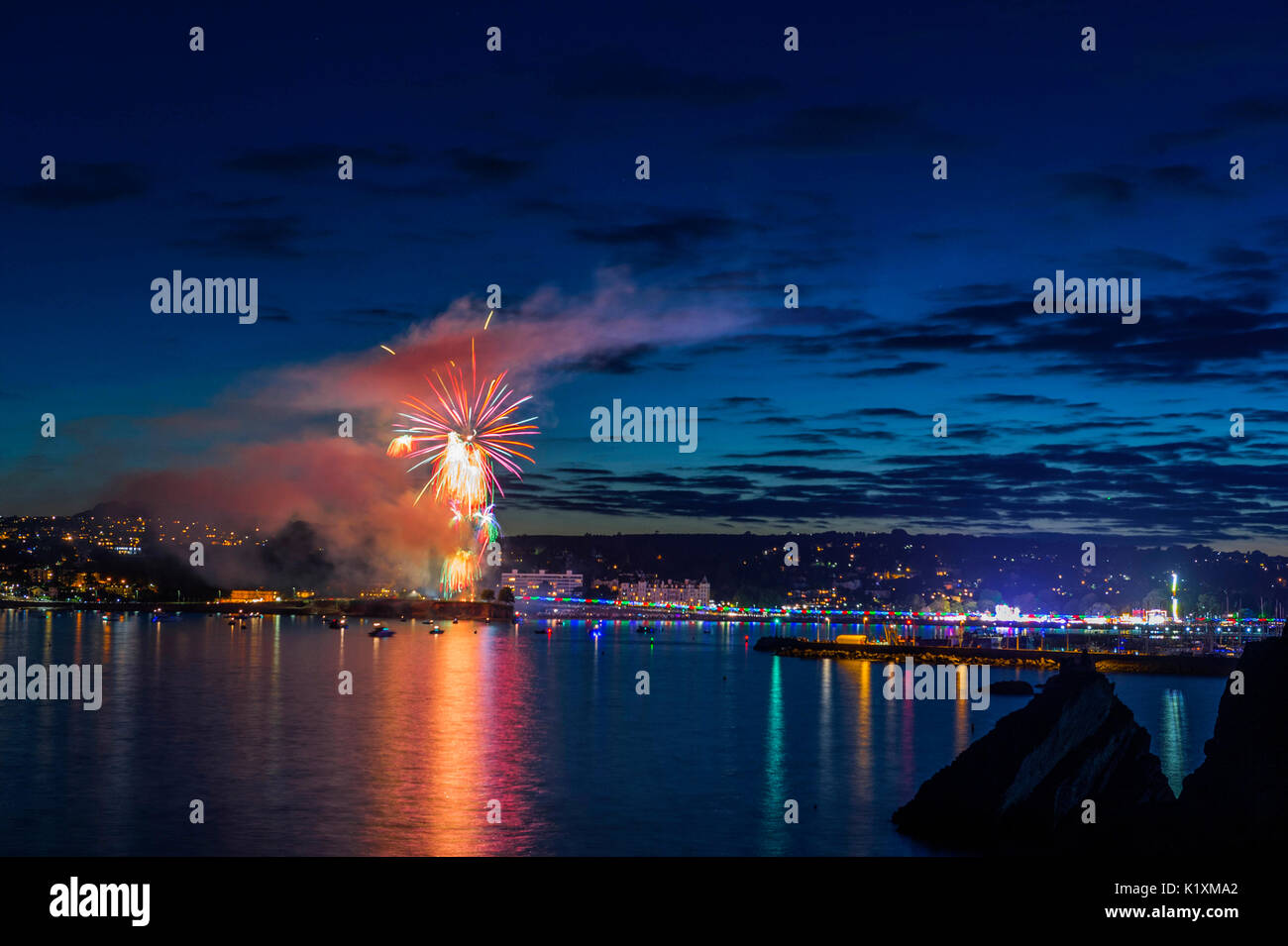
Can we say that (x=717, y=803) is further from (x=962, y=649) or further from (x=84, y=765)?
(x=962, y=649)

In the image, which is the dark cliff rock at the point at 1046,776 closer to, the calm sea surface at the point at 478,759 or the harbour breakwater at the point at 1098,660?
the calm sea surface at the point at 478,759

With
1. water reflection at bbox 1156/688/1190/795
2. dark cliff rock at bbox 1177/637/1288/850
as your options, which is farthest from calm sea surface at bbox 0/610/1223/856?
dark cliff rock at bbox 1177/637/1288/850

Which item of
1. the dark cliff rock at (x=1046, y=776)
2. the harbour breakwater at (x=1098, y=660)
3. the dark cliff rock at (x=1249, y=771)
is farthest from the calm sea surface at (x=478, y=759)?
the harbour breakwater at (x=1098, y=660)

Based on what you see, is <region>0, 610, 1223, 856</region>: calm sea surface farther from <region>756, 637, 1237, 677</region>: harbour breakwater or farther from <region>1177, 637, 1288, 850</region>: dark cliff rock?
<region>756, 637, 1237, 677</region>: harbour breakwater

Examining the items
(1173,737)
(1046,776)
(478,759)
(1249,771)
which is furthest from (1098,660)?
(1249,771)

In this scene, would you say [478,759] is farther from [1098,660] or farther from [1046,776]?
[1098,660]
